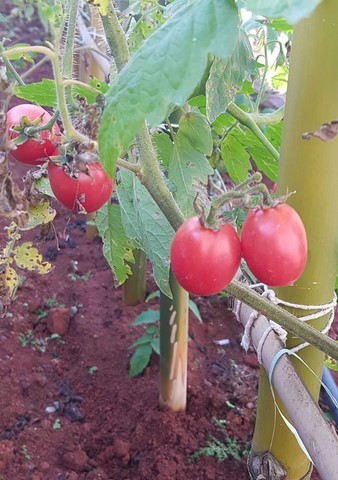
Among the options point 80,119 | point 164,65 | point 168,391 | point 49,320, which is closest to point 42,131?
point 80,119

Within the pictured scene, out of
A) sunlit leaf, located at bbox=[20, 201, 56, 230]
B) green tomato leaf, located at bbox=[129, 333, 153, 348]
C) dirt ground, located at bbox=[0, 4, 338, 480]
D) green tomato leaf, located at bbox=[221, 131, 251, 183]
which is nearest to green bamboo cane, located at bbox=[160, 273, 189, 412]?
dirt ground, located at bbox=[0, 4, 338, 480]

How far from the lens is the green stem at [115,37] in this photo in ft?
2.36

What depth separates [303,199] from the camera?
0.78 meters

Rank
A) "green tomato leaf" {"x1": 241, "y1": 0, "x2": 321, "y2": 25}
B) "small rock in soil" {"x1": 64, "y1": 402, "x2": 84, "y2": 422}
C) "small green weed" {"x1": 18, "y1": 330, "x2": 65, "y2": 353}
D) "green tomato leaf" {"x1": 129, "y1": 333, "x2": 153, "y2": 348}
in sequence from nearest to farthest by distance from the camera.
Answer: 1. "green tomato leaf" {"x1": 241, "y1": 0, "x2": 321, "y2": 25}
2. "small rock in soil" {"x1": 64, "y1": 402, "x2": 84, "y2": 422}
3. "green tomato leaf" {"x1": 129, "y1": 333, "x2": 153, "y2": 348}
4. "small green weed" {"x1": 18, "y1": 330, "x2": 65, "y2": 353}

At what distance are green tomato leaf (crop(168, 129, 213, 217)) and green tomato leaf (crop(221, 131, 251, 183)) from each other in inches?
9.1

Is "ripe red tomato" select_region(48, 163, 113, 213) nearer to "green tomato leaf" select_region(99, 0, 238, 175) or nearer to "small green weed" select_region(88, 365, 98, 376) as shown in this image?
"green tomato leaf" select_region(99, 0, 238, 175)

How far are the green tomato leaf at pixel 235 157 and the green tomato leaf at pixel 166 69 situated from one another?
57 cm

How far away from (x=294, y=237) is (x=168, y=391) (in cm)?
101

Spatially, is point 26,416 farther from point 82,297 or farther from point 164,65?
point 164,65

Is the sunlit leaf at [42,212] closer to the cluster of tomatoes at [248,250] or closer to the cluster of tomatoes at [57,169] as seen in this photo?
the cluster of tomatoes at [57,169]

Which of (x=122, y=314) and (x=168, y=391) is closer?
(x=168, y=391)

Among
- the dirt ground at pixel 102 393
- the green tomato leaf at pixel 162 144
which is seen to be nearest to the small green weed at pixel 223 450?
the dirt ground at pixel 102 393

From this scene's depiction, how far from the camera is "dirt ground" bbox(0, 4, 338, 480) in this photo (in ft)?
4.79

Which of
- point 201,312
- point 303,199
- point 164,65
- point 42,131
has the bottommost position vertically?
point 201,312
